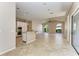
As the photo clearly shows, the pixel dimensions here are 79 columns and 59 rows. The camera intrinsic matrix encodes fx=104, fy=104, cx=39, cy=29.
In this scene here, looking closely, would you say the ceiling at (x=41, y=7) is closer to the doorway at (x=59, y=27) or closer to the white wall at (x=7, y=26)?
the white wall at (x=7, y=26)

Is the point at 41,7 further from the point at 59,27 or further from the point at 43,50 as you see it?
the point at 59,27

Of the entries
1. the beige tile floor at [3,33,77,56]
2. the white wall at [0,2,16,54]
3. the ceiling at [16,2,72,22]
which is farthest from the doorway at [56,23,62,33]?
the white wall at [0,2,16,54]

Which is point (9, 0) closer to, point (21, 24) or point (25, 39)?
point (25, 39)

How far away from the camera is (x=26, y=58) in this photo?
3754 millimetres

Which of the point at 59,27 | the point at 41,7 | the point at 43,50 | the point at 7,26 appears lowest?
the point at 43,50

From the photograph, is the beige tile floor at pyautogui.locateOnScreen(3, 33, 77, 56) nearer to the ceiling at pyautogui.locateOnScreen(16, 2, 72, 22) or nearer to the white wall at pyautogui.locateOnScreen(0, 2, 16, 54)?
the white wall at pyautogui.locateOnScreen(0, 2, 16, 54)

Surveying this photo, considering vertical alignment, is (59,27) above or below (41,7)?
below

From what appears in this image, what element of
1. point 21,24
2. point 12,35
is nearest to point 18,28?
point 21,24

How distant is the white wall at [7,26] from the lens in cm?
452

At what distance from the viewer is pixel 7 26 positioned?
191 inches

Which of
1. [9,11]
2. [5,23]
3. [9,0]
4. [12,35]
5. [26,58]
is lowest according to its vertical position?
[26,58]

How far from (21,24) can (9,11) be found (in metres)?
7.86

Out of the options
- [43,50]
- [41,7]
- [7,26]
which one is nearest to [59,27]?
[41,7]

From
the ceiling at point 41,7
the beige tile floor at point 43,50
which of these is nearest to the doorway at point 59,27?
the ceiling at point 41,7
